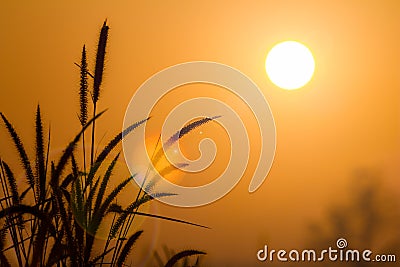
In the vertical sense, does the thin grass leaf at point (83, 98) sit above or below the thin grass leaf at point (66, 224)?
above

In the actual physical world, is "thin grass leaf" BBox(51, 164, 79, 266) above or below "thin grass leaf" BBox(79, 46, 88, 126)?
below

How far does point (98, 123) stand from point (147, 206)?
231mm

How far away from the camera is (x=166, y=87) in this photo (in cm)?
134

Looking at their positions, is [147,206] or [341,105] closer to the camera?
[147,206]

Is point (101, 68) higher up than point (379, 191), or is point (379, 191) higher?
point (379, 191)

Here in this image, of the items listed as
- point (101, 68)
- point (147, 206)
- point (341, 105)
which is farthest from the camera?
point (341, 105)

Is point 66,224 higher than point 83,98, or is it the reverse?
point 83,98

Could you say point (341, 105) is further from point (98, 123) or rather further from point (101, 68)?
point (101, 68)

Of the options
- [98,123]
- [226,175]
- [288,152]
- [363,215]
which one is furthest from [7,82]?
[363,215]

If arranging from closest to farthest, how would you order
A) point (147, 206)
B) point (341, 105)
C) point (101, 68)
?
point (101, 68) < point (147, 206) < point (341, 105)

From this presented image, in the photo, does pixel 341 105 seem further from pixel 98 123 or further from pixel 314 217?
pixel 98 123

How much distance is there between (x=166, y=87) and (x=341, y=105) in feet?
1.49

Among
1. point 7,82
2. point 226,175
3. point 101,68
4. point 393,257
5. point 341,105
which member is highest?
point 341,105

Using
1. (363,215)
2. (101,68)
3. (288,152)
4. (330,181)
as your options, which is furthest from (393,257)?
(101,68)
